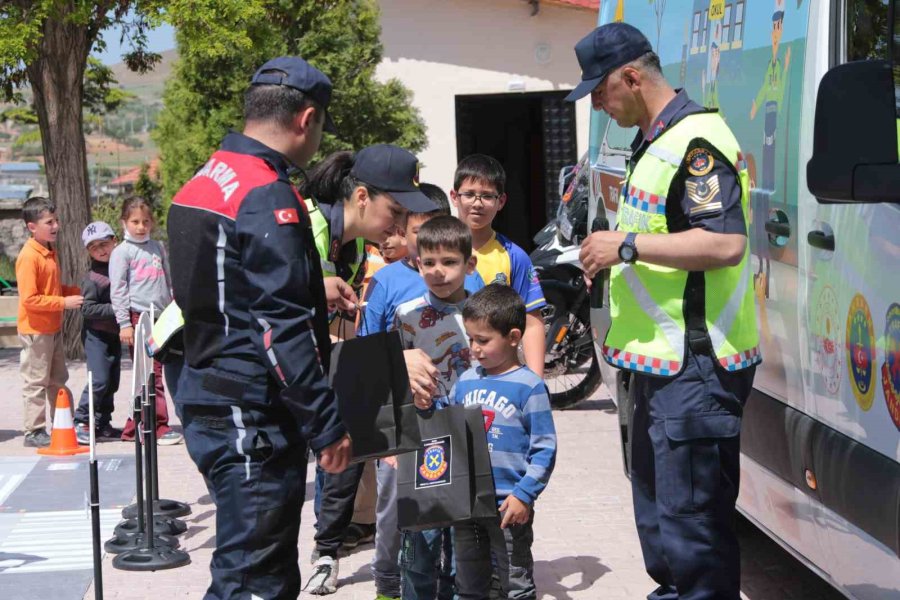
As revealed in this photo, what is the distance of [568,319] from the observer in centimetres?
1051

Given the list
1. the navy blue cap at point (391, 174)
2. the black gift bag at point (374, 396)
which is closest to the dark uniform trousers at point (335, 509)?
the navy blue cap at point (391, 174)

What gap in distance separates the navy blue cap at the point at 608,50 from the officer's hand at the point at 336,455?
1349mm

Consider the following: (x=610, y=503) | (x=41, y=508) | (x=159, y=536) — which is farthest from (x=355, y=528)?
(x=41, y=508)

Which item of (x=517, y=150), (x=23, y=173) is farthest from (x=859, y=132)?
(x=23, y=173)

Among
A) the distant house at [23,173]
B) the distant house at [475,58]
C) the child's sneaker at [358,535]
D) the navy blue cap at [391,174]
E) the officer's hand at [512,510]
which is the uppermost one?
the distant house at [475,58]

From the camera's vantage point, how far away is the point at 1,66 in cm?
1373

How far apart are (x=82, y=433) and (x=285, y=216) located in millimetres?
6697

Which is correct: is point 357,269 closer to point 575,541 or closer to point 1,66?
point 575,541

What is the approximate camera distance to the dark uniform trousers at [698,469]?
407 centimetres

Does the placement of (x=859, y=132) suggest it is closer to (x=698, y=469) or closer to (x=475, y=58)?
(x=698, y=469)

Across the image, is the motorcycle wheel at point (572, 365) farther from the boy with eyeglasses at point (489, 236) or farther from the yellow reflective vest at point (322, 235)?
the yellow reflective vest at point (322, 235)

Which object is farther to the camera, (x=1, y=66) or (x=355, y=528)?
(x=1, y=66)

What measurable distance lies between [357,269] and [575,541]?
179 centimetres

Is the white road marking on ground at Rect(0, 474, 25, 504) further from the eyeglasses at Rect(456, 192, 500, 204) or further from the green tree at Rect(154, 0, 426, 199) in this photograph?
the green tree at Rect(154, 0, 426, 199)
